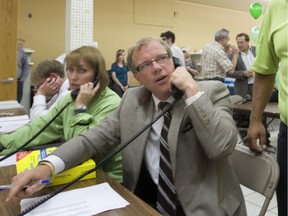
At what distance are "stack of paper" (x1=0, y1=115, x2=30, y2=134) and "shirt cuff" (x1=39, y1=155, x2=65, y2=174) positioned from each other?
84 centimetres

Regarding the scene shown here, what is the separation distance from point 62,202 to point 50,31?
21.6 ft

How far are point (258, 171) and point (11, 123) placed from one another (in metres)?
1.53

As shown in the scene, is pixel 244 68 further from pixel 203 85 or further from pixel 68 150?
pixel 68 150

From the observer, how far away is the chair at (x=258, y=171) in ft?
3.49

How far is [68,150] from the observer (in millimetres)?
1061

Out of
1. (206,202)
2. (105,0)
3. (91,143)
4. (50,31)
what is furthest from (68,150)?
(105,0)

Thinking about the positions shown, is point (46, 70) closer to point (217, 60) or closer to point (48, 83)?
point (48, 83)

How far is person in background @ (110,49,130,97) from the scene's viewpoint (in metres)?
6.76

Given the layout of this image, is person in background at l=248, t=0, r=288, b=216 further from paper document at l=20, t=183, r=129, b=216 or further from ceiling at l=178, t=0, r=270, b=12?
ceiling at l=178, t=0, r=270, b=12

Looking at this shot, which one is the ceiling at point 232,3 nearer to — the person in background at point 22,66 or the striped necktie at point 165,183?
the person in background at point 22,66

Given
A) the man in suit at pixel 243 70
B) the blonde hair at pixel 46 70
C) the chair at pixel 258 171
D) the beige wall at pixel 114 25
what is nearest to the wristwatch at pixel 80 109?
the chair at pixel 258 171

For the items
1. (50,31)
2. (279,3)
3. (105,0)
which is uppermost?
(105,0)

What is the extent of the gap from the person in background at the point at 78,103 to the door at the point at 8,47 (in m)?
1.86

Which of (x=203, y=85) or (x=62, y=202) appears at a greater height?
(x=203, y=85)
